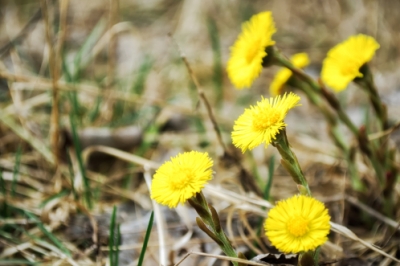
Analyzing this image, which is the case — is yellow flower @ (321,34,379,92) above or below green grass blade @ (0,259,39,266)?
above

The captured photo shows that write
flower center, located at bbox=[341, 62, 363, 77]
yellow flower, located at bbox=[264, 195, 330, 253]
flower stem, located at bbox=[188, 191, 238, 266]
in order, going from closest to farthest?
yellow flower, located at bbox=[264, 195, 330, 253], flower stem, located at bbox=[188, 191, 238, 266], flower center, located at bbox=[341, 62, 363, 77]

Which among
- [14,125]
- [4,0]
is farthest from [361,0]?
[4,0]

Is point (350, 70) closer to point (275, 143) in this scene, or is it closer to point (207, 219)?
point (275, 143)

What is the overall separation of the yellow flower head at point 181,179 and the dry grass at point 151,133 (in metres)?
0.19

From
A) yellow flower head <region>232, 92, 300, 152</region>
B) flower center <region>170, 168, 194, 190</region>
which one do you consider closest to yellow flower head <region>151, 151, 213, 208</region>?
flower center <region>170, 168, 194, 190</region>

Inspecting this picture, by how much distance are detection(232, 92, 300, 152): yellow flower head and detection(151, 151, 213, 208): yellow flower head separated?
106 millimetres

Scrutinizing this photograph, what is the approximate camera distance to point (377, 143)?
1376mm

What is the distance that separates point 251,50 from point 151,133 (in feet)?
2.81

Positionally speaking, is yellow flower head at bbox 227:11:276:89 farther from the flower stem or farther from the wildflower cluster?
the flower stem

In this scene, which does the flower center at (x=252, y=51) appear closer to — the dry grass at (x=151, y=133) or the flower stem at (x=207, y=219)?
the dry grass at (x=151, y=133)

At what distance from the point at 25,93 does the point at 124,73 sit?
27.6 inches

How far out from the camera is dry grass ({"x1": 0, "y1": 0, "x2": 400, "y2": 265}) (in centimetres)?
128

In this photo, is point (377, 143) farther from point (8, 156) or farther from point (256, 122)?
point (8, 156)

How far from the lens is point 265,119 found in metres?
0.90
